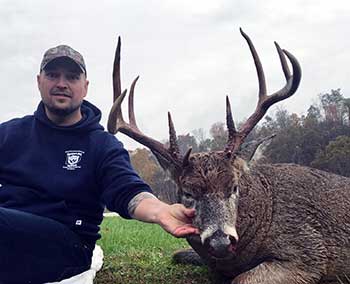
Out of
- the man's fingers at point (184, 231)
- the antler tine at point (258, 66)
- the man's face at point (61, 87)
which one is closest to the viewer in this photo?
the man's fingers at point (184, 231)

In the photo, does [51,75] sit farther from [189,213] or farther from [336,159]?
[336,159]

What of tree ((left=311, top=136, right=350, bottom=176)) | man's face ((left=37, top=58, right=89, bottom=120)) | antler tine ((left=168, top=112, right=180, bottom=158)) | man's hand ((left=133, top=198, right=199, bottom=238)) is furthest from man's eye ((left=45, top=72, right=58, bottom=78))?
tree ((left=311, top=136, right=350, bottom=176))

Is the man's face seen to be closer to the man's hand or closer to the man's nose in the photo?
the man's nose

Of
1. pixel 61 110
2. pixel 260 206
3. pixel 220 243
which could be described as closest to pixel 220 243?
pixel 220 243

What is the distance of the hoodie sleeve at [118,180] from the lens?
14.5 feet

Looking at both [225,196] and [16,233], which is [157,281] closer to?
[225,196]

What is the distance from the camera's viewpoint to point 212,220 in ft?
15.8

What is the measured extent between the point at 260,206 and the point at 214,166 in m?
0.95

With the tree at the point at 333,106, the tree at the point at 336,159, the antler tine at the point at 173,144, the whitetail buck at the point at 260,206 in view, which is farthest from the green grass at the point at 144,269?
the tree at the point at 333,106

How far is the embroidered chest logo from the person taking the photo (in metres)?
4.85

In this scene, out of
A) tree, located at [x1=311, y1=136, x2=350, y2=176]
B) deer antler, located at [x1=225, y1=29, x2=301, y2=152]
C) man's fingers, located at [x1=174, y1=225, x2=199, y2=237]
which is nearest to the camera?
man's fingers, located at [x1=174, y1=225, x2=199, y2=237]

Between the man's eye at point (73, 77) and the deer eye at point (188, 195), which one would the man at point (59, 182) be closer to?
the man's eye at point (73, 77)

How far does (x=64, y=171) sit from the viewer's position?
484 cm

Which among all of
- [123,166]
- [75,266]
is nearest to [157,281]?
[75,266]
